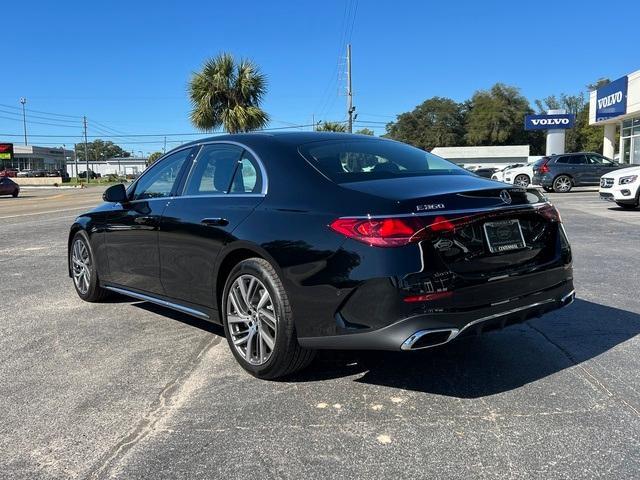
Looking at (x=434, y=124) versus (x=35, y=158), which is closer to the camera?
(x=434, y=124)

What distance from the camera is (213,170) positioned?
4508mm

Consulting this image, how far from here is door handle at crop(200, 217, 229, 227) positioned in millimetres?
4020

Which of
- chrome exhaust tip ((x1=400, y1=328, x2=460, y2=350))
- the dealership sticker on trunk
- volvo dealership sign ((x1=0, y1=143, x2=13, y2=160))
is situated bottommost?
chrome exhaust tip ((x1=400, y1=328, x2=460, y2=350))

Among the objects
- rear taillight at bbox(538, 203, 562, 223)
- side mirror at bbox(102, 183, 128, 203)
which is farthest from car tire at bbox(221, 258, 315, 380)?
side mirror at bbox(102, 183, 128, 203)

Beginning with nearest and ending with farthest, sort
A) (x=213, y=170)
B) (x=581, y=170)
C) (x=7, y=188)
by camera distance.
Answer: (x=213, y=170)
(x=581, y=170)
(x=7, y=188)

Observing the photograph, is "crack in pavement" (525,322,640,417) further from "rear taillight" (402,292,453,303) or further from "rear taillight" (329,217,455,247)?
"rear taillight" (329,217,455,247)

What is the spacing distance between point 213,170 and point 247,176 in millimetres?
489

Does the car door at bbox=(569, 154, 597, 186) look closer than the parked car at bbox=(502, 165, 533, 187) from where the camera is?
Yes

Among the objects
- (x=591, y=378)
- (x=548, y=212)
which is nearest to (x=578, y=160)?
(x=548, y=212)

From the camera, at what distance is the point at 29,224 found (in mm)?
15383

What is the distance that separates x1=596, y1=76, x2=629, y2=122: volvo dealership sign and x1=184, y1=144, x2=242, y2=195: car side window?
102 ft

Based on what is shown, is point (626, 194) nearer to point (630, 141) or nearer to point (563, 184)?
point (563, 184)

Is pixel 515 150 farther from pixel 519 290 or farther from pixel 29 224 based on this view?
pixel 519 290

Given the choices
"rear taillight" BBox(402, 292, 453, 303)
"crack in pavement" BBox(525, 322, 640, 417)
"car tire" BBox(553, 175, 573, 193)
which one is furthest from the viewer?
"car tire" BBox(553, 175, 573, 193)
